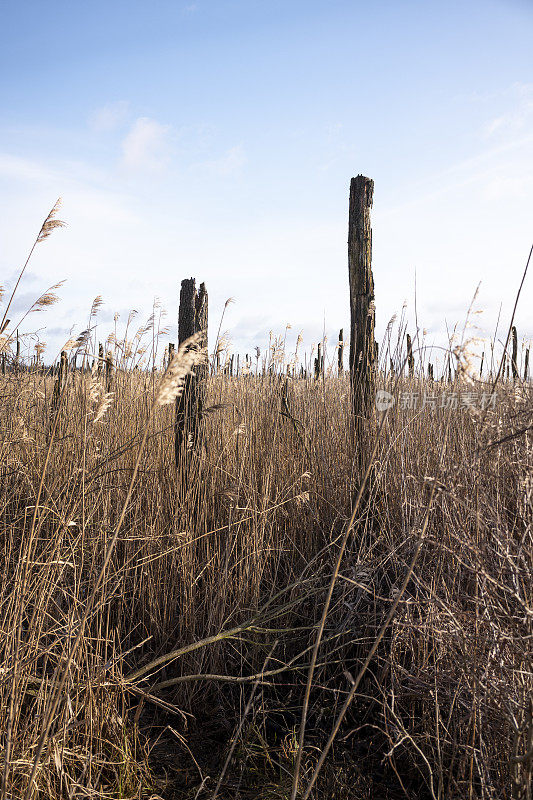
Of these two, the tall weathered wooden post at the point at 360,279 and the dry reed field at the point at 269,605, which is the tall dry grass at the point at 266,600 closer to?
the dry reed field at the point at 269,605

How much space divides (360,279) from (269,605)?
1.76 metres

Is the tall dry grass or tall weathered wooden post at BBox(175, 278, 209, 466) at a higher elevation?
tall weathered wooden post at BBox(175, 278, 209, 466)

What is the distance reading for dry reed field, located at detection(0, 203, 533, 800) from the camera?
137cm

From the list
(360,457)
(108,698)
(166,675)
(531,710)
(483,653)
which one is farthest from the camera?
(360,457)

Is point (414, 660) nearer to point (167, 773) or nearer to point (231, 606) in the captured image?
point (231, 606)

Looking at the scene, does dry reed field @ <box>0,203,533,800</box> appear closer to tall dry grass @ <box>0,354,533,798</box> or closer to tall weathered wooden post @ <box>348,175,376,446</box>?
tall dry grass @ <box>0,354,533,798</box>

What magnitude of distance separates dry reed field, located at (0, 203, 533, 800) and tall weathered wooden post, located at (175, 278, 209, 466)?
80mm

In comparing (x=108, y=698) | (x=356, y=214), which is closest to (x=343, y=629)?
(x=108, y=698)

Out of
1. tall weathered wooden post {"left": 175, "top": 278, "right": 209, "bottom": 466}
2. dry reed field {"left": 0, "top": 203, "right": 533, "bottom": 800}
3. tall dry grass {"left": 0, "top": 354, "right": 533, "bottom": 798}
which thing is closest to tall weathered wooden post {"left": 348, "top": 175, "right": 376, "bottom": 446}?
dry reed field {"left": 0, "top": 203, "right": 533, "bottom": 800}

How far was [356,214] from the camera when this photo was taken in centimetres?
310

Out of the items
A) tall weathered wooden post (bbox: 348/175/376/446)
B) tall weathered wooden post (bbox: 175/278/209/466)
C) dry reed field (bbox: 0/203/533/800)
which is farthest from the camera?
tall weathered wooden post (bbox: 348/175/376/446)

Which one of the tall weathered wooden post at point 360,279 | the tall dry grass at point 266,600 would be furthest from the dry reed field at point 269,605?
the tall weathered wooden post at point 360,279

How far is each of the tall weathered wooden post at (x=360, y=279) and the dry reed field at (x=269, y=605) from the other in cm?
17

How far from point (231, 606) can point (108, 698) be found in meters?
0.69
